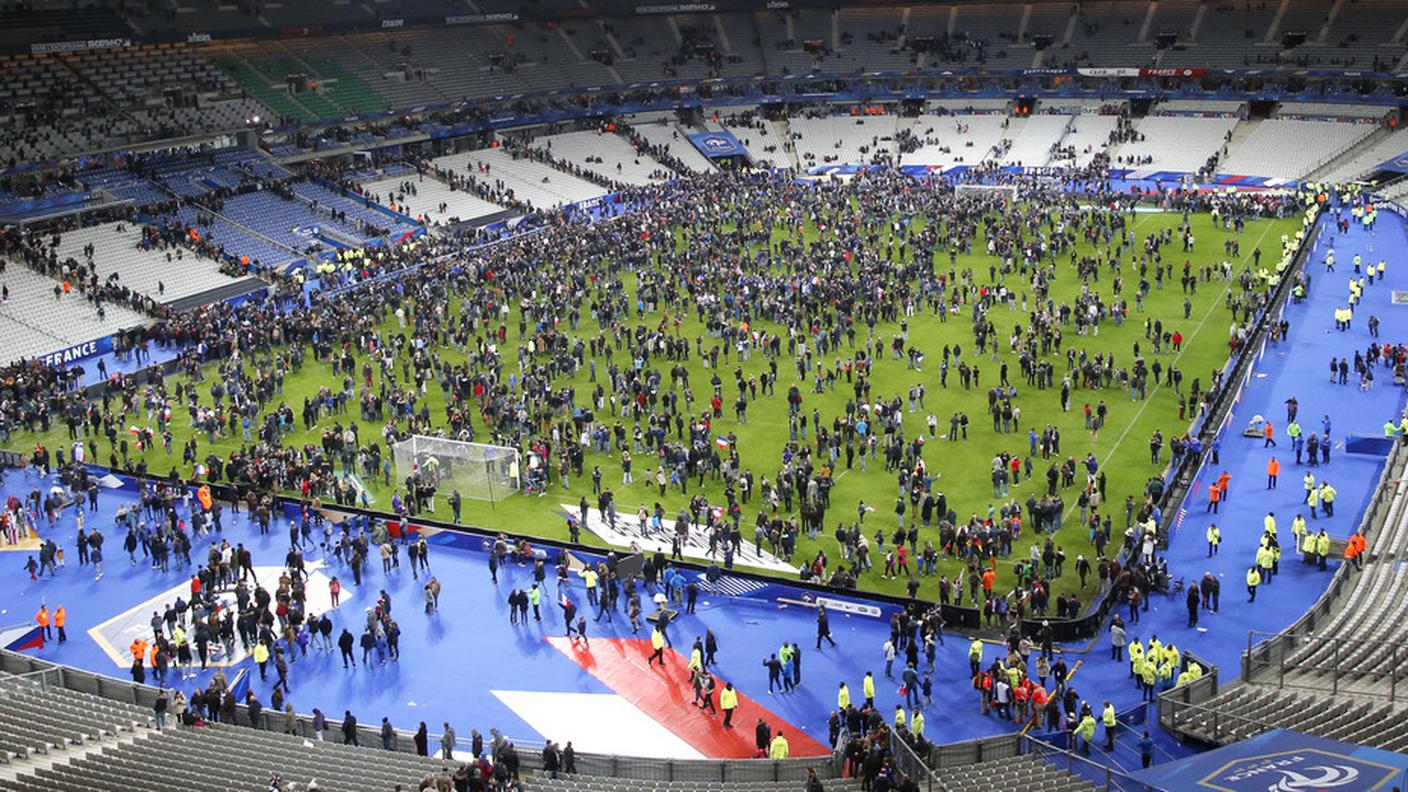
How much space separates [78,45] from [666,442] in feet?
160

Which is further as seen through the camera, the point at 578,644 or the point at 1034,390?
the point at 1034,390

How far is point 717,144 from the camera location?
94875 millimetres

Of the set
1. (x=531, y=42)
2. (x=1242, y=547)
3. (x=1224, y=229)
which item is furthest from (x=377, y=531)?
(x=531, y=42)

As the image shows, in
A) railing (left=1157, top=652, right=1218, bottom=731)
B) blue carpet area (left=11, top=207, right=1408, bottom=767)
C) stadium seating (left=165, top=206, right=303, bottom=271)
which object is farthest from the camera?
stadium seating (left=165, top=206, right=303, bottom=271)

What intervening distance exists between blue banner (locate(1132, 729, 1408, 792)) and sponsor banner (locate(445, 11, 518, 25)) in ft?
273

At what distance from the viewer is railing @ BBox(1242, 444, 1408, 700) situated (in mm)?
21433

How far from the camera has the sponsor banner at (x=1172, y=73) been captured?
9040cm

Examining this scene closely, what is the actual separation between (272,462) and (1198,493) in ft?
81.8

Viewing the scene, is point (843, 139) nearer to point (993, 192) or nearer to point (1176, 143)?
point (1176, 143)

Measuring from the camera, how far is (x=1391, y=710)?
64.6 ft

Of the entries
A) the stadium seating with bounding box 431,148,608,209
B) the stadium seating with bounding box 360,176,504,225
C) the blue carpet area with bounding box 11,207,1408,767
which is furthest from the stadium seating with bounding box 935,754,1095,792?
the stadium seating with bounding box 431,148,608,209

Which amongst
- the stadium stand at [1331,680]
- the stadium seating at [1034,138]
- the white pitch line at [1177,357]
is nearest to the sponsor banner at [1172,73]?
the stadium seating at [1034,138]

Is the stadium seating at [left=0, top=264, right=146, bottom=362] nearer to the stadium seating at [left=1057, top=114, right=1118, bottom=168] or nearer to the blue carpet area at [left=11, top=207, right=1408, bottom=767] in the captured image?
the blue carpet area at [left=11, top=207, right=1408, bottom=767]

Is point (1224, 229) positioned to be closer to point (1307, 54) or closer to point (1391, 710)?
point (1307, 54)
